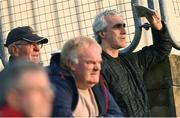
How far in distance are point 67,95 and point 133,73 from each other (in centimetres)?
124

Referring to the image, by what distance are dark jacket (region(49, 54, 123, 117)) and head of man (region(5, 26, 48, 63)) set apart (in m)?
0.86

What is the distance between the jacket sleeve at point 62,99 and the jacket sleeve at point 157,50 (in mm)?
1483

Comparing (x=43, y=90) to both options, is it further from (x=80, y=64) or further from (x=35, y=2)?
(x=35, y=2)

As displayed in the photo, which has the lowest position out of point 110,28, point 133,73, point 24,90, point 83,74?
point 133,73

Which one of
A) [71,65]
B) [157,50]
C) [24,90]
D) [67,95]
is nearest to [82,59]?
[71,65]

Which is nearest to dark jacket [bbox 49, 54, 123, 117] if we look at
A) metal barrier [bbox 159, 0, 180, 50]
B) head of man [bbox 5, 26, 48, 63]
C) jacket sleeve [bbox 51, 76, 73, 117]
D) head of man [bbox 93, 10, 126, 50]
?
jacket sleeve [bbox 51, 76, 73, 117]

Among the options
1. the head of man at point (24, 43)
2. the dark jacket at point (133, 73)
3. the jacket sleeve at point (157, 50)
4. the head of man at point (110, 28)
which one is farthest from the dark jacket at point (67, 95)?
the jacket sleeve at point (157, 50)

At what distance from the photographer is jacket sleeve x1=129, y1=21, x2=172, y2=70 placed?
15.9ft

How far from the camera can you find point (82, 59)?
12.1 ft

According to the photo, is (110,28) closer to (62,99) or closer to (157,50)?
(157,50)

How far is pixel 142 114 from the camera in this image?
431cm

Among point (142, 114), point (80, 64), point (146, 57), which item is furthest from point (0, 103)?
point (146, 57)

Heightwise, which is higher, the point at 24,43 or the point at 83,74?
the point at 24,43

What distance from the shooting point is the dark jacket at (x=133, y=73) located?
4.27 meters
